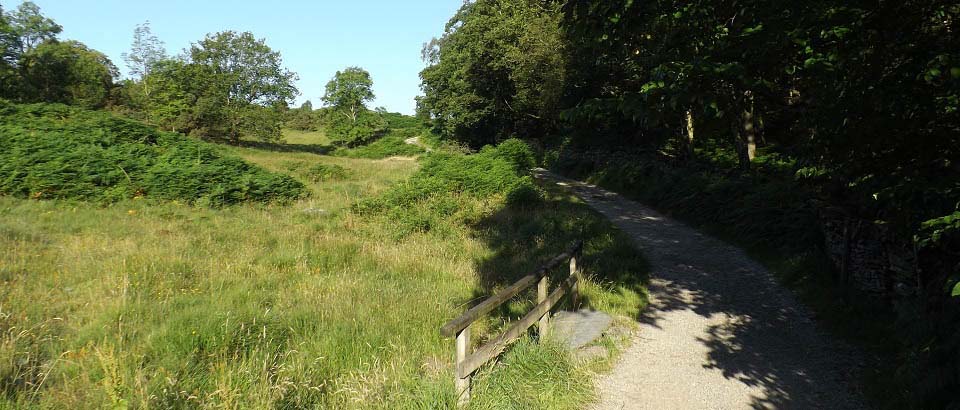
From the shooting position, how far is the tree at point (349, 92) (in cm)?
6769

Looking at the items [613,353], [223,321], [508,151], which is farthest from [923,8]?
[508,151]

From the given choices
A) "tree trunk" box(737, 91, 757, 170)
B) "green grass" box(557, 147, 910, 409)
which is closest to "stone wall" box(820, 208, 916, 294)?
"green grass" box(557, 147, 910, 409)

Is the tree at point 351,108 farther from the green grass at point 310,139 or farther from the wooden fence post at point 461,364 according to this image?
the wooden fence post at point 461,364

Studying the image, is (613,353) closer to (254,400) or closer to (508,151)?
(254,400)

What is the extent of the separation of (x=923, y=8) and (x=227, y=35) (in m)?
58.3

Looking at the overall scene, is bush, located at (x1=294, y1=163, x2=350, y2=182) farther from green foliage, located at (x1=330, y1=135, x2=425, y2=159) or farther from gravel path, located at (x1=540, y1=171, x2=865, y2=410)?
green foliage, located at (x1=330, y1=135, x2=425, y2=159)

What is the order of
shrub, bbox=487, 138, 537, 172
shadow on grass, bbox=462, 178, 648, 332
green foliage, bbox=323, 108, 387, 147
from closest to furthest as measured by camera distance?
shadow on grass, bbox=462, 178, 648, 332 → shrub, bbox=487, 138, 537, 172 → green foliage, bbox=323, 108, 387, 147

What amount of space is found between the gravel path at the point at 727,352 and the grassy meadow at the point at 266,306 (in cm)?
50

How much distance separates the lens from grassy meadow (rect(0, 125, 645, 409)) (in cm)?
483

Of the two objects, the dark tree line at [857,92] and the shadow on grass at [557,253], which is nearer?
the dark tree line at [857,92]

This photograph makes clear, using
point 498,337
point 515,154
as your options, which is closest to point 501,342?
point 498,337

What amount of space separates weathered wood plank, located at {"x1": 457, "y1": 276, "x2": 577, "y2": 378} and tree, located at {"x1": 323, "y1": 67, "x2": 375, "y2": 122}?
64231 millimetres

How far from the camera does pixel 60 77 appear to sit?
3859 centimetres

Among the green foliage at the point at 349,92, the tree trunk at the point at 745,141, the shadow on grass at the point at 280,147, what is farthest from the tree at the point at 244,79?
the tree trunk at the point at 745,141
